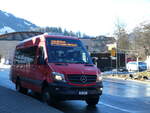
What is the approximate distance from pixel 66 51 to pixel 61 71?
57.8 inches

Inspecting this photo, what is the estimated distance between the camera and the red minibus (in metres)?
10.1

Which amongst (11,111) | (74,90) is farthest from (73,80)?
(11,111)

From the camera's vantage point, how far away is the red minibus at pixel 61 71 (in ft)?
33.0

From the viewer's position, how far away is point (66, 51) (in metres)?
11.4

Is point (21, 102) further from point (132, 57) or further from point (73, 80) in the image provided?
point (132, 57)

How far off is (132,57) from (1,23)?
143730mm

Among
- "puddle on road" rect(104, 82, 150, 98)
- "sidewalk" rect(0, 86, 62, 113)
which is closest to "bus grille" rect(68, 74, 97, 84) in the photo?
"sidewalk" rect(0, 86, 62, 113)

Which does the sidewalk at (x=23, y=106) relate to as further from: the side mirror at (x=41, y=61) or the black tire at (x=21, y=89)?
the black tire at (x=21, y=89)

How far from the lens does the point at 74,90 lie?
10.1m

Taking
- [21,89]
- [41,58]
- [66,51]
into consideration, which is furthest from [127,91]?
[41,58]

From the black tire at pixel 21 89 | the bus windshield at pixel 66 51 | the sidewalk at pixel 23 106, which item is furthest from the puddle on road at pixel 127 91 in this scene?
the sidewalk at pixel 23 106

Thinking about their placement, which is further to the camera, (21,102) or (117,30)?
(117,30)

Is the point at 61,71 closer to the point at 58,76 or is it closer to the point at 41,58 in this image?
the point at 58,76

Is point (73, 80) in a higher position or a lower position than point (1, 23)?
lower
